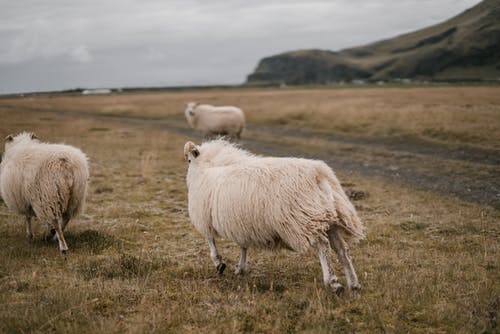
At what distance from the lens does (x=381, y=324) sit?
4.62m

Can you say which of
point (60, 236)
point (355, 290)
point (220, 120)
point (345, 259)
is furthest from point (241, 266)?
point (220, 120)

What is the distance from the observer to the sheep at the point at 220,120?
2458cm

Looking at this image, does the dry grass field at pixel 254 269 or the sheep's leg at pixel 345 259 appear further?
the sheep's leg at pixel 345 259

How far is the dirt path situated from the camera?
12.9 meters

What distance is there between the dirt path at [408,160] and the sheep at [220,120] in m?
1.33

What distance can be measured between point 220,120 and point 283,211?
762 inches

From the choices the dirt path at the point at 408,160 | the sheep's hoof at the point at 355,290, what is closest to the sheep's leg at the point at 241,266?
the sheep's hoof at the point at 355,290

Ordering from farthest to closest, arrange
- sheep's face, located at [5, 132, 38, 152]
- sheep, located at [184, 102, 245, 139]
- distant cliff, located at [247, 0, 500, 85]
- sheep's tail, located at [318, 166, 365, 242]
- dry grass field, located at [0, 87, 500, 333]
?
distant cliff, located at [247, 0, 500, 85], sheep, located at [184, 102, 245, 139], sheep's face, located at [5, 132, 38, 152], sheep's tail, located at [318, 166, 365, 242], dry grass field, located at [0, 87, 500, 333]

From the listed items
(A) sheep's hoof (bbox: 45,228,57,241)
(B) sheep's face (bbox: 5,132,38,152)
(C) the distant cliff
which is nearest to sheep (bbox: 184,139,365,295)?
(A) sheep's hoof (bbox: 45,228,57,241)

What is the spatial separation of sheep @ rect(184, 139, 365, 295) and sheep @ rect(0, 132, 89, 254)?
10.1 ft

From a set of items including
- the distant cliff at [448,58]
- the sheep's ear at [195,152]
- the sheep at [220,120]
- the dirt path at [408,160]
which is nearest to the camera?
the sheep's ear at [195,152]

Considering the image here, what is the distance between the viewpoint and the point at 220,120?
24.6 meters

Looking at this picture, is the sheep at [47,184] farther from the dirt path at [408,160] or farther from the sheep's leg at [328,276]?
the dirt path at [408,160]

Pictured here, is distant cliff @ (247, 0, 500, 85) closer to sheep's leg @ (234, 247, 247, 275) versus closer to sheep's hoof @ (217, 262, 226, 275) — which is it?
sheep's leg @ (234, 247, 247, 275)
